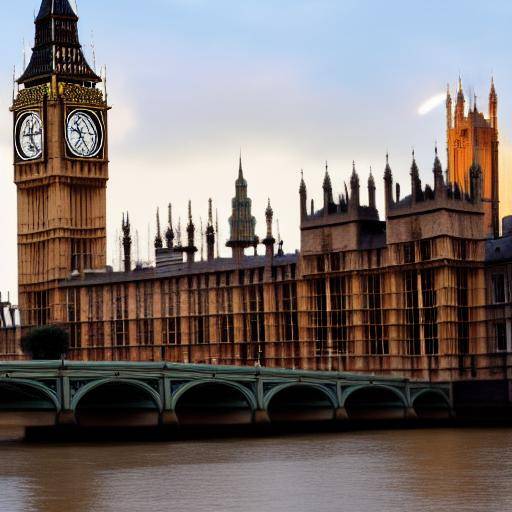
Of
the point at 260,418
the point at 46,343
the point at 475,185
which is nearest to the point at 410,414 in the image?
the point at 260,418

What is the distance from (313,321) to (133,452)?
35861mm

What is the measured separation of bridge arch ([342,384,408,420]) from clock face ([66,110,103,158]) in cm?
4842

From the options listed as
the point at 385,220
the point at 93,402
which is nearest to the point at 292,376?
the point at 93,402

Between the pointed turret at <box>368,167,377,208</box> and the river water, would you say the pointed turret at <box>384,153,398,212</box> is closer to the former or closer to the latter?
the pointed turret at <box>368,167,377,208</box>

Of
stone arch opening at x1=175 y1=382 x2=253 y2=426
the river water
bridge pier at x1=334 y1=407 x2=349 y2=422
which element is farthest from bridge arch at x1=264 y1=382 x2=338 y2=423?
the river water

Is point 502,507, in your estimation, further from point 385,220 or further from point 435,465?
point 385,220

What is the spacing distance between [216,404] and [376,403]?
12.0 m

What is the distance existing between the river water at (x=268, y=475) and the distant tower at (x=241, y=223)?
112ft

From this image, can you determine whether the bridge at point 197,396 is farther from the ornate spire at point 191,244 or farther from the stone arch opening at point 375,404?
the ornate spire at point 191,244

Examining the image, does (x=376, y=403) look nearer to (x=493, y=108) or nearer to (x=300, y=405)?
(x=300, y=405)

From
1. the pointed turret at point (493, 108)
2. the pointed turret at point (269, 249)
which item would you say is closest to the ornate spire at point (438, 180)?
the pointed turret at point (269, 249)

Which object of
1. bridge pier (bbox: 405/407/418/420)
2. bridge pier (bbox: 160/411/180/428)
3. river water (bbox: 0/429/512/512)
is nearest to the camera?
river water (bbox: 0/429/512/512)

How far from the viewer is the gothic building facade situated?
10719 cm

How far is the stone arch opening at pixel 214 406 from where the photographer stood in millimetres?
96438
